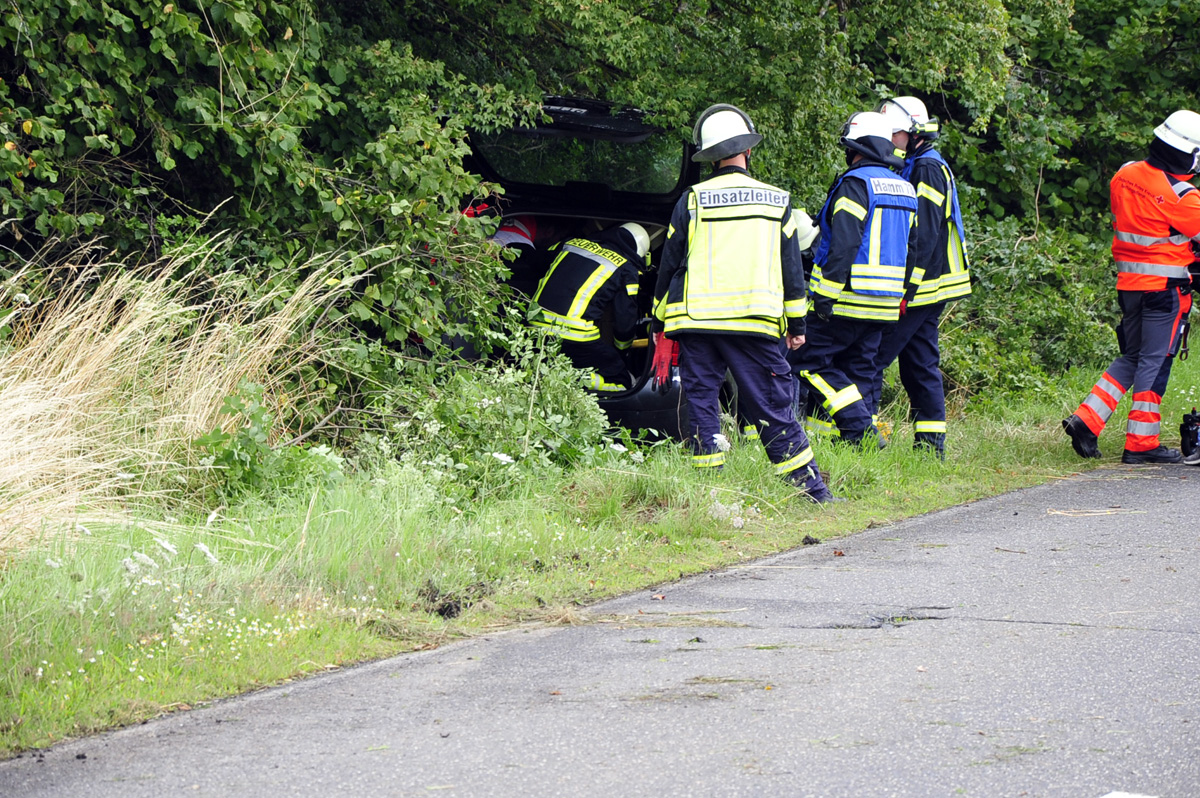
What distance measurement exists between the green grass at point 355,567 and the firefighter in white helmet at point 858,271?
1.71 ft

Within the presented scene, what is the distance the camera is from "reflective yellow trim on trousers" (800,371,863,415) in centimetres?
748

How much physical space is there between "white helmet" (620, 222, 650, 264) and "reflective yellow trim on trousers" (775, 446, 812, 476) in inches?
71.0

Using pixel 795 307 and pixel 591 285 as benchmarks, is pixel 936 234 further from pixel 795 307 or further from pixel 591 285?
pixel 591 285

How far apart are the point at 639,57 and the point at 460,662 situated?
15.0 ft

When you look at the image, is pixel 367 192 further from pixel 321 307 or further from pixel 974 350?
pixel 974 350

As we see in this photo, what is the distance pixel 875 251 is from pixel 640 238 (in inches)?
52.9

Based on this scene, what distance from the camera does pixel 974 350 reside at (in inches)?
400

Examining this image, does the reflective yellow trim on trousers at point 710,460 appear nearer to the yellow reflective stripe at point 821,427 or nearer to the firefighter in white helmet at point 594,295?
the firefighter in white helmet at point 594,295

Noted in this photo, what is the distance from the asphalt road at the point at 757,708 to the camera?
10.0ft

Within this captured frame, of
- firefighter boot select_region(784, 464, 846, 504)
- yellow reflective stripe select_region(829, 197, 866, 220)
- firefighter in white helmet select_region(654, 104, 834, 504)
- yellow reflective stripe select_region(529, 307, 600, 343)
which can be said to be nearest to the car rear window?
yellow reflective stripe select_region(529, 307, 600, 343)

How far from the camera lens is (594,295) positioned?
7551 mm

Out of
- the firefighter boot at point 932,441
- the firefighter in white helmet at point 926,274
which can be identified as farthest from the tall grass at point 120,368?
the firefighter boot at point 932,441

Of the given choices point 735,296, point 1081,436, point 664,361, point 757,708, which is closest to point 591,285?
point 664,361

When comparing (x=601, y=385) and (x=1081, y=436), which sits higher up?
(x=601, y=385)
